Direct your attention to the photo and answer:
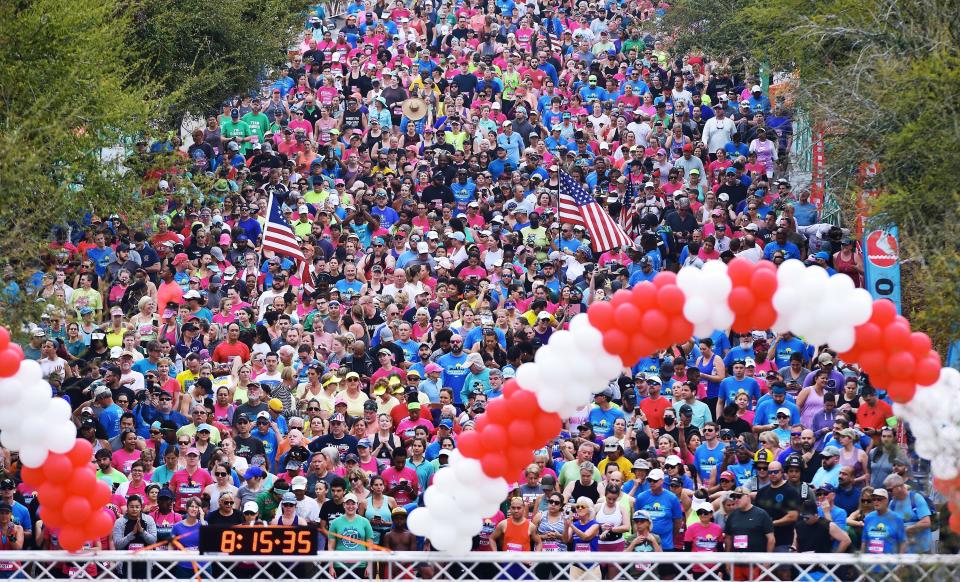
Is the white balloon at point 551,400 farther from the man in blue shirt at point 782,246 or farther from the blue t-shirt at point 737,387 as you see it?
the man in blue shirt at point 782,246

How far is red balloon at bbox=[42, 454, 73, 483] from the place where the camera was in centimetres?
1447

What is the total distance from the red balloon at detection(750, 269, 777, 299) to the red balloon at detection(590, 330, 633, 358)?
1.13 meters

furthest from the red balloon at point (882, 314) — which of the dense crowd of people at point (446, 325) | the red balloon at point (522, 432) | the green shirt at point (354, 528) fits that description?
the green shirt at point (354, 528)

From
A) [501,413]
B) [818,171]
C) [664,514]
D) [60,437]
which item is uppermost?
[818,171]

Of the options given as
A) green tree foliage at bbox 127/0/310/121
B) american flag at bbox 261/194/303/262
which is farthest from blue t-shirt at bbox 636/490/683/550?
green tree foliage at bbox 127/0/310/121

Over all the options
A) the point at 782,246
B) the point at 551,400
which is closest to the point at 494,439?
the point at 551,400

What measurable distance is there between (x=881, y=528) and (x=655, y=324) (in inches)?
167

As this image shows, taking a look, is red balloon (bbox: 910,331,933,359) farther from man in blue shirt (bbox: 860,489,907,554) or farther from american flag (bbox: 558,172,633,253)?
american flag (bbox: 558,172,633,253)

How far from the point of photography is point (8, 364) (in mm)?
14234

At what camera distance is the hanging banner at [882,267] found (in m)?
22.4

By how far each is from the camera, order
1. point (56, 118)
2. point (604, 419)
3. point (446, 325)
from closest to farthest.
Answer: point (604, 419) → point (56, 118) → point (446, 325)

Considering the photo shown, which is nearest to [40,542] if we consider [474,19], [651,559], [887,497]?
[651,559]

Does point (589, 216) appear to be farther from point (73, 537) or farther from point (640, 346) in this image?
point (73, 537)

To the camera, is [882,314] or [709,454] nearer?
[882,314]
